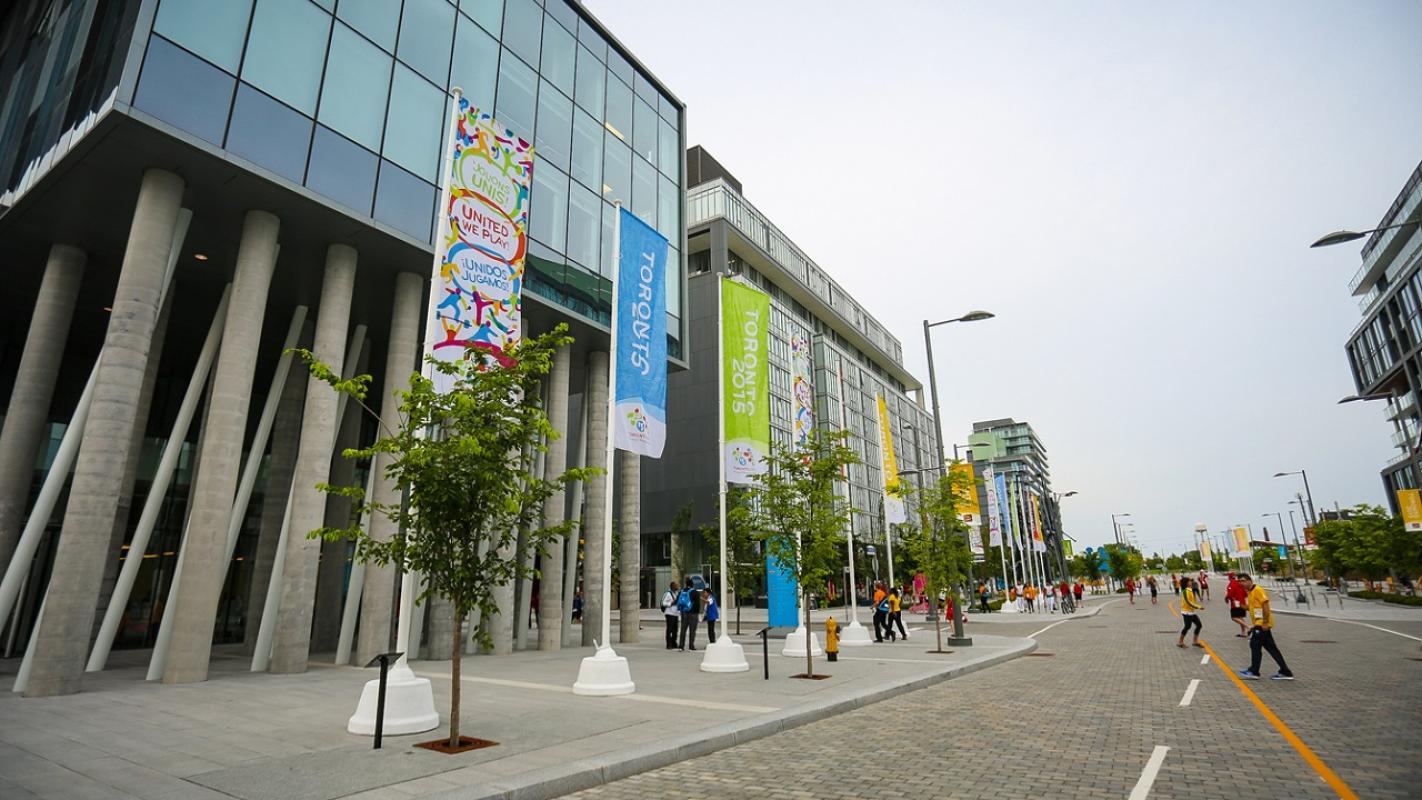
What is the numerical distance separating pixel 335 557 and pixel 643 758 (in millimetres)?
18593

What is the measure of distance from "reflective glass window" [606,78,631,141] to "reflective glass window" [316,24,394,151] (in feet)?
31.8

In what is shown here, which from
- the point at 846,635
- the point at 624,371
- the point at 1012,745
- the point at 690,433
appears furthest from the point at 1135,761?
the point at 690,433

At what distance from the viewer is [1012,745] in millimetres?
8359

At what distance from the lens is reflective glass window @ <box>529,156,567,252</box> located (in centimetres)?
2189

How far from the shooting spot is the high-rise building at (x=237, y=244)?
13.4m

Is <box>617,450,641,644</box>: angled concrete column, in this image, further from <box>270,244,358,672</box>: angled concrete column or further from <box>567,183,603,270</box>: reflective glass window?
<box>270,244,358,672</box>: angled concrete column

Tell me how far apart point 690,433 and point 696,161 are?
29.0 metres

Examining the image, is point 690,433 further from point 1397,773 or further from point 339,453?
point 1397,773

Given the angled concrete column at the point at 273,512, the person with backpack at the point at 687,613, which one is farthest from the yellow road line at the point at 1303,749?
the angled concrete column at the point at 273,512

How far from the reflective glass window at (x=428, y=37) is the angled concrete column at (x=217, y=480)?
626 centimetres

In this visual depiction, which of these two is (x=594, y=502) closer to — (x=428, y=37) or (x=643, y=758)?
(x=428, y=37)

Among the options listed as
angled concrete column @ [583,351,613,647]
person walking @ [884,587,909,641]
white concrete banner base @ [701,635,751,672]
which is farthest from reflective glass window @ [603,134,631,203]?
person walking @ [884,587,909,641]

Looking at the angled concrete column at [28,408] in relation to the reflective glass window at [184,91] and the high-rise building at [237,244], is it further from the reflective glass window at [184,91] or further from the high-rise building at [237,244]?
the reflective glass window at [184,91]

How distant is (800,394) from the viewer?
2159 cm
